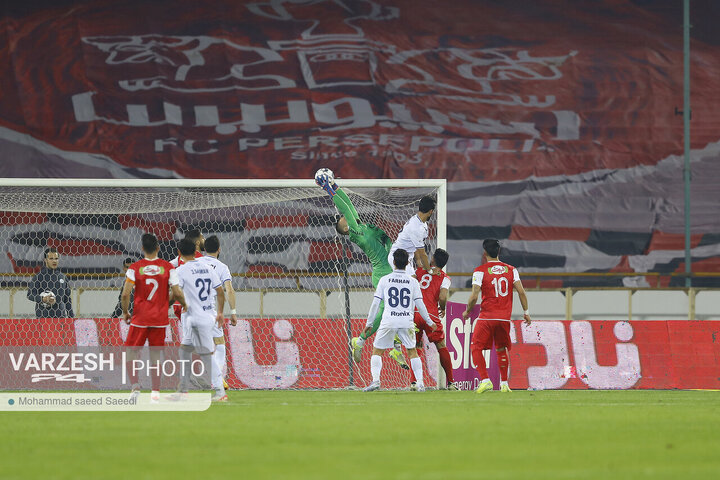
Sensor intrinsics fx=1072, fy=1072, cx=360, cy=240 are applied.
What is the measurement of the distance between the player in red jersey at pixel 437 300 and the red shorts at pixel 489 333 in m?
0.57

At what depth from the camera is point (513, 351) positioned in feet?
48.0

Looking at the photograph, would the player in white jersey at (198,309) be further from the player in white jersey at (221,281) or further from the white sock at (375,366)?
the white sock at (375,366)

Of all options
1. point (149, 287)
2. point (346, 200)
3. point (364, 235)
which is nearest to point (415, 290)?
point (364, 235)

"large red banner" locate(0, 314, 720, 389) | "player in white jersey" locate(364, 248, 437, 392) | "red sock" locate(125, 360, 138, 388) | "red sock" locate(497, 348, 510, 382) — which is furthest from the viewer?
"large red banner" locate(0, 314, 720, 389)

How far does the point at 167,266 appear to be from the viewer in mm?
10445

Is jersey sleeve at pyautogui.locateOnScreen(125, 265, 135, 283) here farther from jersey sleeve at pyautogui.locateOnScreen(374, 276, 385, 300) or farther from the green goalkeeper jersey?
the green goalkeeper jersey

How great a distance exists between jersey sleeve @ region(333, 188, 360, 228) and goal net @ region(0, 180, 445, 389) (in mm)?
704

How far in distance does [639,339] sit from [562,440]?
8.20 meters

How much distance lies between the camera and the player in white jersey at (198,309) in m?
10.8

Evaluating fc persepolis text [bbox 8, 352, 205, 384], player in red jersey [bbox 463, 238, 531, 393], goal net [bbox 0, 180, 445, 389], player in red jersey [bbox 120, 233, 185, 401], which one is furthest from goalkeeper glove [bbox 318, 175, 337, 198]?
player in red jersey [bbox 120, 233, 185, 401]

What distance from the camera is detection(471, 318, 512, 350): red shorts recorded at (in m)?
12.6

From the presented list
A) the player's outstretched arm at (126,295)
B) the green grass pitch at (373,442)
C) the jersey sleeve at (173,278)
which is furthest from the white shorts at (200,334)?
the green grass pitch at (373,442)

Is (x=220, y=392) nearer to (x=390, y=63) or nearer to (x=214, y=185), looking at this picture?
(x=214, y=185)

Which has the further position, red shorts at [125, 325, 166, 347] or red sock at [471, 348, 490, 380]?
red sock at [471, 348, 490, 380]
